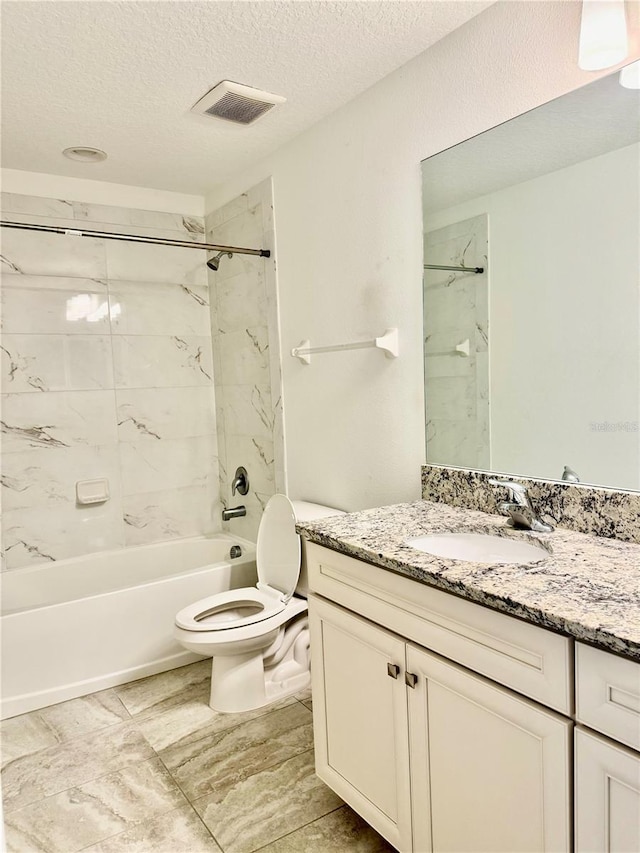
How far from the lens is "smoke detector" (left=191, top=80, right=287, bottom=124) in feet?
7.07

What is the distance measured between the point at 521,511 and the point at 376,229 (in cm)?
117

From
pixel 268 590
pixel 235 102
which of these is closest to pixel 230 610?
pixel 268 590

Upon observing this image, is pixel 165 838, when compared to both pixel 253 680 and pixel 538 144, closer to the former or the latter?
pixel 253 680

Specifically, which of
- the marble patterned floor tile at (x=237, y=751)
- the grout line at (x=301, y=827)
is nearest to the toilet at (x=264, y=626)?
the marble patterned floor tile at (x=237, y=751)

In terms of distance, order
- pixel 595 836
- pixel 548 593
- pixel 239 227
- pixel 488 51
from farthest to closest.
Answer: pixel 239 227 < pixel 488 51 < pixel 548 593 < pixel 595 836

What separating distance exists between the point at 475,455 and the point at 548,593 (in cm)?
81

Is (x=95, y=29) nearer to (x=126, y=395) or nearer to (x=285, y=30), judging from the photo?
(x=285, y=30)

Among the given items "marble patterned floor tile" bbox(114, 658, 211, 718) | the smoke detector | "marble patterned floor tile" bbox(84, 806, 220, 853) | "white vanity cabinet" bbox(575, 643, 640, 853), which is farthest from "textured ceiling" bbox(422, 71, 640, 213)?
"marble patterned floor tile" bbox(114, 658, 211, 718)

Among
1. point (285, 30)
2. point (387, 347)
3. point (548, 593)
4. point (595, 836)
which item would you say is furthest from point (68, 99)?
point (595, 836)

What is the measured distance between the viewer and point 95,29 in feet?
5.85

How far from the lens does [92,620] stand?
259 centimetres

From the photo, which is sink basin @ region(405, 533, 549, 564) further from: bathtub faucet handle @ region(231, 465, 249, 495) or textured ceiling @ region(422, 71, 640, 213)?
bathtub faucet handle @ region(231, 465, 249, 495)

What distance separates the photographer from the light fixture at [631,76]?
140 centimetres

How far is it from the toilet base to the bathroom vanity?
0.67 m
